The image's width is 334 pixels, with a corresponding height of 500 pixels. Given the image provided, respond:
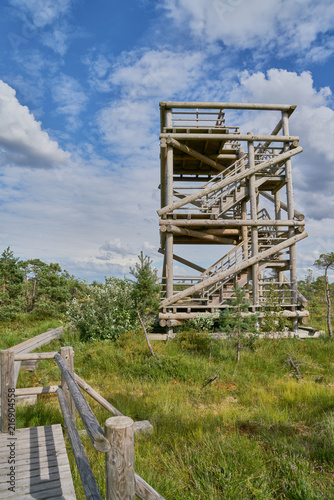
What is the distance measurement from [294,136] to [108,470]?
16.9 meters

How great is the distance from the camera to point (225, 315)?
10.3m

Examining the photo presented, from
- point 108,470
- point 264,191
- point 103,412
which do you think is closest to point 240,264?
point 264,191

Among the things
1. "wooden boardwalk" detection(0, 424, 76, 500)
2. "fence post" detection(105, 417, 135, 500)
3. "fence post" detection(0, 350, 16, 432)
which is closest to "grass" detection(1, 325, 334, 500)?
"wooden boardwalk" detection(0, 424, 76, 500)

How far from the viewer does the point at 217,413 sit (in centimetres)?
661

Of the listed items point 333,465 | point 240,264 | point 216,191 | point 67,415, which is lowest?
point 333,465

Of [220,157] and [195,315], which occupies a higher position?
[220,157]

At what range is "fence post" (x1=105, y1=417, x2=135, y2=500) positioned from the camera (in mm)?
1973

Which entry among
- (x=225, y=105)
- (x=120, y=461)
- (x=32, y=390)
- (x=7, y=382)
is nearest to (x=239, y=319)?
(x=32, y=390)

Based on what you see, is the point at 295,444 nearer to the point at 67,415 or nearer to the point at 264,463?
the point at 264,463

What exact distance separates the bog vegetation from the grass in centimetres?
2

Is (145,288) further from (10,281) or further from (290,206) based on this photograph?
(10,281)

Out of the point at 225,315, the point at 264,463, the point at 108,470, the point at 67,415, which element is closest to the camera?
the point at 108,470

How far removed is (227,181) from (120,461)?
14040 mm

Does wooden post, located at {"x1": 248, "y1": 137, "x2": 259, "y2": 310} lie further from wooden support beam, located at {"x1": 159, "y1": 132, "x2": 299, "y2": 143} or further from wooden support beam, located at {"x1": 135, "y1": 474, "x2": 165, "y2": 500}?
wooden support beam, located at {"x1": 135, "y1": 474, "x2": 165, "y2": 500}
